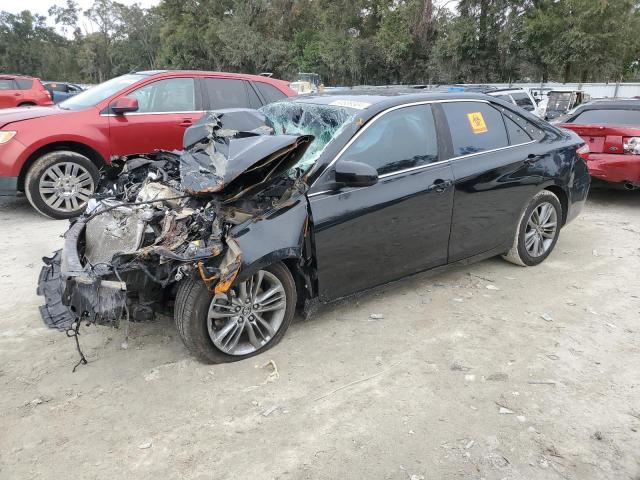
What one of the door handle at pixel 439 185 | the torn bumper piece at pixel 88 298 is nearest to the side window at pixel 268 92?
the door handle at pixel 439 185

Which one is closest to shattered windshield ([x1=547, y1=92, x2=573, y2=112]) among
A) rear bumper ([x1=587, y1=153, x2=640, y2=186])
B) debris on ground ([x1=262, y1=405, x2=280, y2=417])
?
rear bumper ([x1=587, y1=153, x2=640, y2=186])

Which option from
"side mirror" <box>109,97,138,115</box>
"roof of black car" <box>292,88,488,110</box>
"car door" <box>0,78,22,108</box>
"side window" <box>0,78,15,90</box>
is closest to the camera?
"roof of black car" <box>292,88,488,110</box>

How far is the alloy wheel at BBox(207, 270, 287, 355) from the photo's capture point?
10.6 ft

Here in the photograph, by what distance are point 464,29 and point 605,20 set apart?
7.54 m

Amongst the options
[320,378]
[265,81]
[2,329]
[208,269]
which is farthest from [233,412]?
[265,81]

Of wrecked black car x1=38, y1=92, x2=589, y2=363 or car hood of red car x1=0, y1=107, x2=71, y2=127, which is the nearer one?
wrecked black car x1=38, y1=92, x2=589, y2=363

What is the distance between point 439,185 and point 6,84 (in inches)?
686

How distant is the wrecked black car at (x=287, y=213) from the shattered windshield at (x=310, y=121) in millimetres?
13

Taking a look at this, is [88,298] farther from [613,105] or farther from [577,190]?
[613,105]

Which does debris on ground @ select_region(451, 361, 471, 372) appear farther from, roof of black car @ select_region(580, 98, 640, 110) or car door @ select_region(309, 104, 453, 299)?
roof of black car @ select_region(580, 98, 640, 110)

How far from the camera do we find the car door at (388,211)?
3.51m

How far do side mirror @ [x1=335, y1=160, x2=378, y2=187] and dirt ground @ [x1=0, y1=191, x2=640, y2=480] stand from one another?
94 centimetres

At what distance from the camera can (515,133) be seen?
463cm

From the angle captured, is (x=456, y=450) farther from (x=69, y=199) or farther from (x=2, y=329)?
(x=69, y=199)
